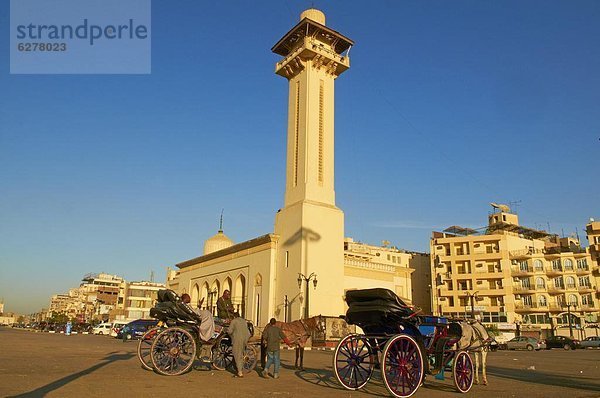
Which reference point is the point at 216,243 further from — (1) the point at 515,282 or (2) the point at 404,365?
(2) the point at 404,365

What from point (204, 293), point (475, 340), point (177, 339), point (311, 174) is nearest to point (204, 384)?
point (177, 339)

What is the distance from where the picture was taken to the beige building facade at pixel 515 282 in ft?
167

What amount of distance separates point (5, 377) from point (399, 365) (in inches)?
268

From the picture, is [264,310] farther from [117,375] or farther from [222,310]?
[117,375]

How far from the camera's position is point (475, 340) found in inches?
398

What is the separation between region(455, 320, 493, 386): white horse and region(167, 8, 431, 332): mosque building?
61.1 ft

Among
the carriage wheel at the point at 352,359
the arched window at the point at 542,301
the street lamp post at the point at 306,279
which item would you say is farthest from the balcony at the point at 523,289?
the carriage wheel at the point at 352,359

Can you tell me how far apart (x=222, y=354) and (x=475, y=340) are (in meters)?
5.79

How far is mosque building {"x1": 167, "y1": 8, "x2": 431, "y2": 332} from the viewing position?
31.4 m

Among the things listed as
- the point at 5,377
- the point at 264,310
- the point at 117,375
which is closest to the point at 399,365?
the point at 117,375

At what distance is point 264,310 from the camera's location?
110 feet

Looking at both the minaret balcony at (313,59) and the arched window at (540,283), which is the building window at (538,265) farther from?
the minaret balcony at (313,59)

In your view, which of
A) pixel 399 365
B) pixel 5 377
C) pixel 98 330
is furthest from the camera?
pixel 98 330

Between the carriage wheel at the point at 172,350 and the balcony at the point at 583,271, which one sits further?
the balcony at the point at 583,271
